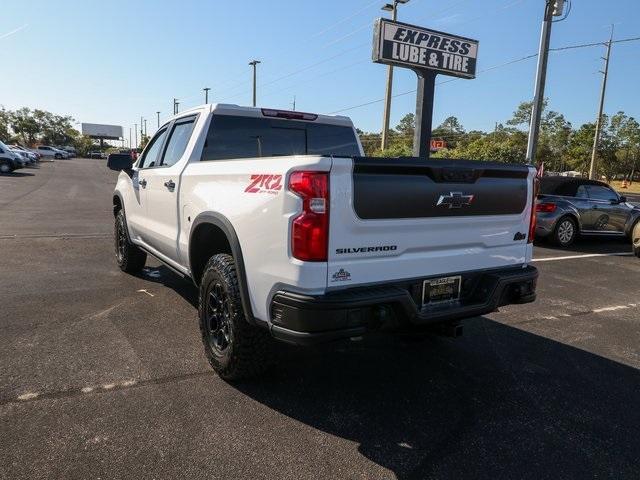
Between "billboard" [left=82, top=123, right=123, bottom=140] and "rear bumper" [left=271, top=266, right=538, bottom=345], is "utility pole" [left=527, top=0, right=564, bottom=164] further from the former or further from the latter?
"billboard" [left=82, top=123, right=123, bottom=140]

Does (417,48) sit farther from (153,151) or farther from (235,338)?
(235,338)

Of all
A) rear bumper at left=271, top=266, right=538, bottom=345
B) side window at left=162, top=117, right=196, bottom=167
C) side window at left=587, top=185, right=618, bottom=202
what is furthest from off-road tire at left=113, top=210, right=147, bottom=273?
side window at left=587, top=185, right=618, bottom=202

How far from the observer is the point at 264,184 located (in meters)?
2.96

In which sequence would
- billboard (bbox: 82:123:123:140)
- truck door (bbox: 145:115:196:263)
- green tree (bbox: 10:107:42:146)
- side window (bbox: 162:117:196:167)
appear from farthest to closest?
billboard (bbox: 82:123:123:140)
green tree (bbox: 10:107:42:146)
side window (bbox: 162:117:196:167)
truck door (bbox: 145:115:196:263)

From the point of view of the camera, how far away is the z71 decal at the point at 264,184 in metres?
2.82

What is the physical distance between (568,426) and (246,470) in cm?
201

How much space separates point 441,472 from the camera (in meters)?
2.58

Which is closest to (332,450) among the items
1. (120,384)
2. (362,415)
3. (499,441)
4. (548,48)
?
(362,415)

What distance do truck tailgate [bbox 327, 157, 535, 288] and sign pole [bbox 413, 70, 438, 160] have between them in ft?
24.7

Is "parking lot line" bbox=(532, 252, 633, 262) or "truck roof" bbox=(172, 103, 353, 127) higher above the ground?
"truck roof" bbox=(172, 103, 353, 127)

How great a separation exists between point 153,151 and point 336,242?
3.69 m

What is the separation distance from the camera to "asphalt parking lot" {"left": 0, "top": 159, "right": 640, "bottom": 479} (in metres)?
2.64

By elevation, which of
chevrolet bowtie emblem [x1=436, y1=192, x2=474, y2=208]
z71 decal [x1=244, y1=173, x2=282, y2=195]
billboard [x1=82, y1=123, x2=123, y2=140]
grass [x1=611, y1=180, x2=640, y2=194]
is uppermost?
billboard [x1=82, y1=123, x2=123, y2=140]

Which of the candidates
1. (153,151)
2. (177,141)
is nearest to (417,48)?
(153,151)
